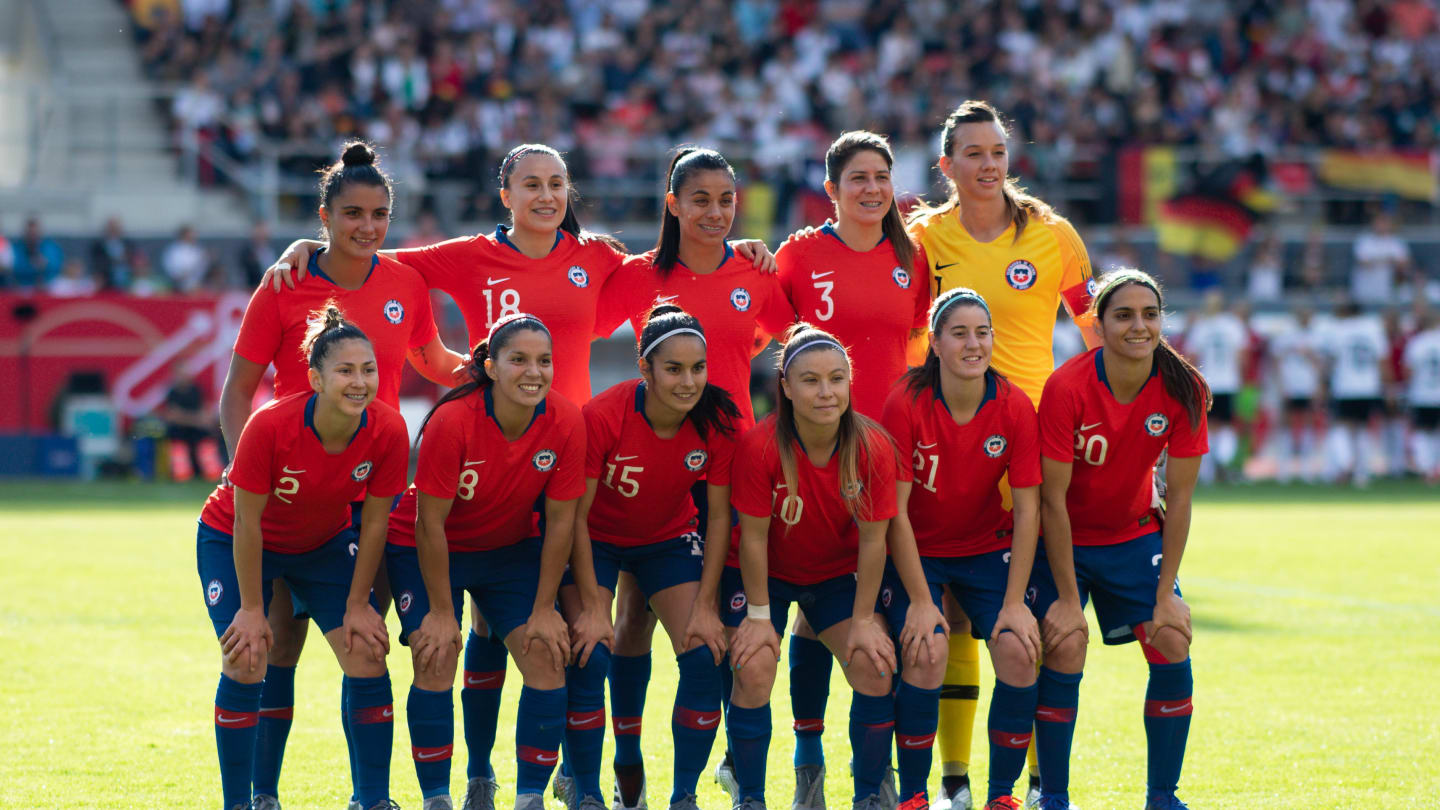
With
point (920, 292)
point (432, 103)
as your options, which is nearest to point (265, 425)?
point (920, 292)

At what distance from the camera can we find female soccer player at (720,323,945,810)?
Result: 5188mm

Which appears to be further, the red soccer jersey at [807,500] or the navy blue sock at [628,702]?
the navy blue sock at [628,702]

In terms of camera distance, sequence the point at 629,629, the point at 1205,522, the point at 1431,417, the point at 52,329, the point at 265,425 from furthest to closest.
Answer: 1. the point at 1431,417
2. the point at 52,329
3. the point at 1205,522
4. the point at 629,629
5. the point at 265,425

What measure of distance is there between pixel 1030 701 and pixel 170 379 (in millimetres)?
14142

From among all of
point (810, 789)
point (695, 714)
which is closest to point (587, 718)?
point (695, 714)

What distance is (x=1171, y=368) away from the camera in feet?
17.7

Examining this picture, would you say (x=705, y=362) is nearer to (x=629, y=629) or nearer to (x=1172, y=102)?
(x=629, y=629)

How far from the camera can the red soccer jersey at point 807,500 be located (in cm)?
519

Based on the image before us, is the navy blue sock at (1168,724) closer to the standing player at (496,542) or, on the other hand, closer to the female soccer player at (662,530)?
the female soccer player at (662,530)

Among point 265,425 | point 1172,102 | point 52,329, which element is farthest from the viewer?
point 1172,102

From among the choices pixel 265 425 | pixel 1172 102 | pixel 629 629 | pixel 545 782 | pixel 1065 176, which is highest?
pixel 1172 102

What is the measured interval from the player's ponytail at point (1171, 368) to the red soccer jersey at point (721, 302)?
124 cm

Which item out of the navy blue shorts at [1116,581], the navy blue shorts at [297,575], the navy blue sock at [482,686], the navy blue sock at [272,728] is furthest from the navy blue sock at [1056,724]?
the navy blue sock at [272,728]

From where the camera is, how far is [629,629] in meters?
5.70
